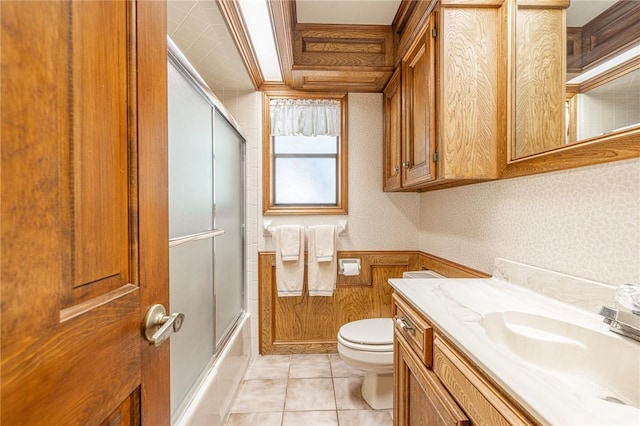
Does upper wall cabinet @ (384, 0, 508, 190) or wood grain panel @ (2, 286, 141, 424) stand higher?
upper wall cabinet @ (384, 0, 508, 190)

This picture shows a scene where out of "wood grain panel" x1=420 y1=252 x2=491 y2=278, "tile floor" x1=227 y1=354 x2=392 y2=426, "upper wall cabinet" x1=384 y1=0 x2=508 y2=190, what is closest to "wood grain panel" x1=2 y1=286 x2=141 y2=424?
"upper wall cabinet" x1=384 y1=0 x2=508 y2=190

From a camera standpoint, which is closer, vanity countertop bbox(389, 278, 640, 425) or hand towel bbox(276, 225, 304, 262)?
vanity countertop bbox(389, 278, 640, 425)

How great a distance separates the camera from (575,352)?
76 cm

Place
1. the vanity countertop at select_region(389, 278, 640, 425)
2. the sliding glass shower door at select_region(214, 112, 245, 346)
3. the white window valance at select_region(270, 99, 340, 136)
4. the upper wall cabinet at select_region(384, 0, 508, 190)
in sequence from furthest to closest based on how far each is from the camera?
the white window valance at select_region(270, 99, 340, 136)
the sliding glass shower door at select_region(214, 112, 245, 346)
the upper wall cabinet at select_region(384, 0, 508, 190)
the vanity countertop at select_region(389, 278, 640, 425)

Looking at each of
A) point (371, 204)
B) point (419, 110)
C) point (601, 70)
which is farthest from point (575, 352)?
point (371, 204)

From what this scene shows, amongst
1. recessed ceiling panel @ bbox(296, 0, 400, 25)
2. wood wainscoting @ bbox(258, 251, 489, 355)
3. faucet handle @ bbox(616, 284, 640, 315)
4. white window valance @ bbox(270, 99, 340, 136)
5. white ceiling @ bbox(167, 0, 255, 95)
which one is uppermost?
recessed ceiling panel @ bbox(296, 0, 400, 25)

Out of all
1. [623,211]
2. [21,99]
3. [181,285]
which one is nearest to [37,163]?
[21,99]

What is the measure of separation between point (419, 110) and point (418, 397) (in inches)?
51.1

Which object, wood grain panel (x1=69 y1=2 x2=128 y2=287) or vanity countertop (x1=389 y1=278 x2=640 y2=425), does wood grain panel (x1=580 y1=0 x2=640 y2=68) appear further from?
wood grain panel (x1=69 y1=2 x2=128 y2=287)

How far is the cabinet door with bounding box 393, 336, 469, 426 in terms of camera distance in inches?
31.0

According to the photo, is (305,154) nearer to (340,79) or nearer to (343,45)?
(340,79)

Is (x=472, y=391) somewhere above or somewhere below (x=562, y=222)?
below

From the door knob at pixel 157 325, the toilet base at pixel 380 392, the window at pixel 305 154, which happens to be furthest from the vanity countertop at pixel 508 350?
the window at pixel 305 154

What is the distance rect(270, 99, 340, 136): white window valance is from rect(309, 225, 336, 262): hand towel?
2.44 feet
